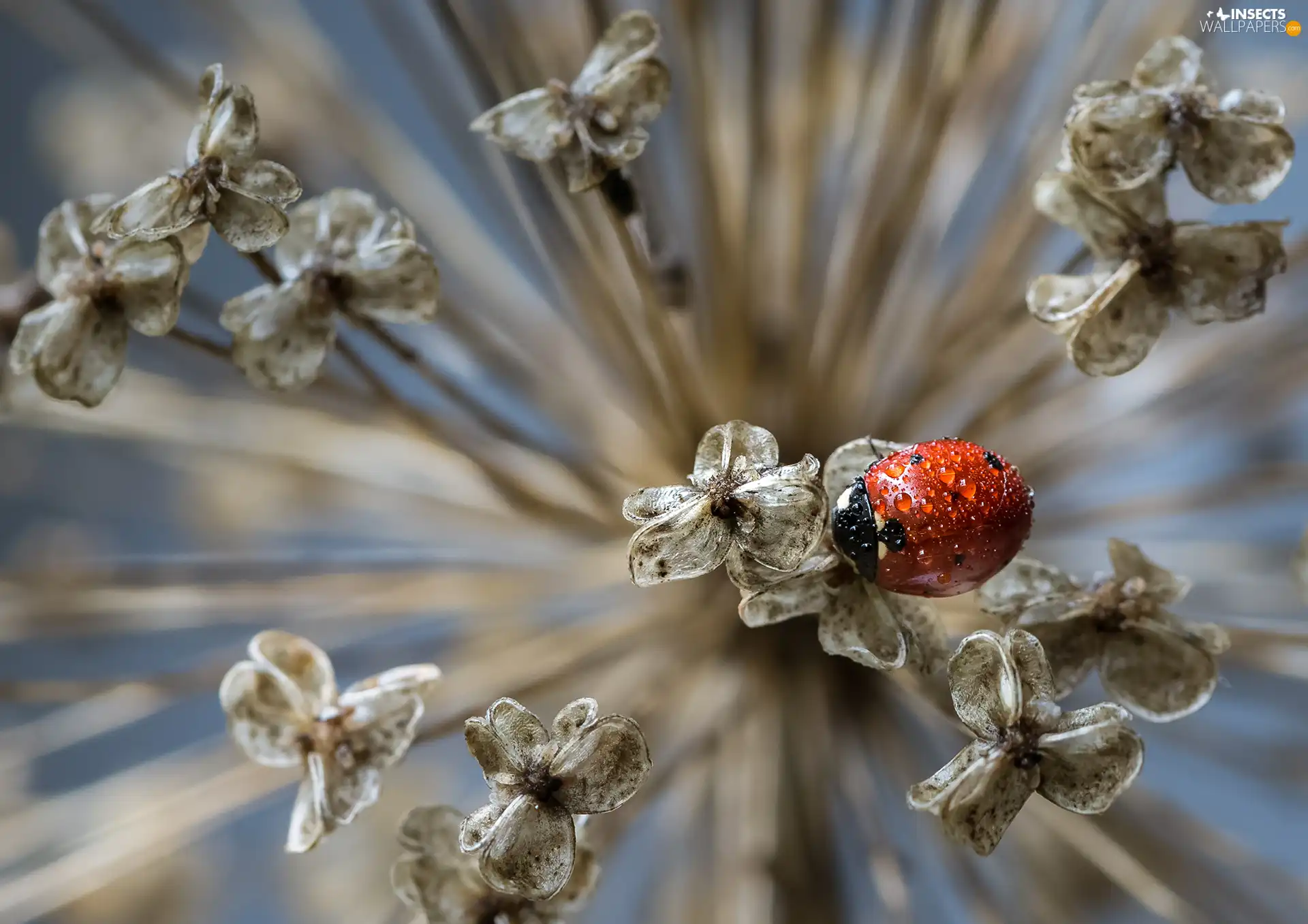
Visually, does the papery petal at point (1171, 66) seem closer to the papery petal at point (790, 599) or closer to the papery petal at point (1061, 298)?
the papery petal at point (1061, 298)

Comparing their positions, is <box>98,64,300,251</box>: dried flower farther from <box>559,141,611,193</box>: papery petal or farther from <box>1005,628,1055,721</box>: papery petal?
<box>1005,628,1055,721</box>: papery petal

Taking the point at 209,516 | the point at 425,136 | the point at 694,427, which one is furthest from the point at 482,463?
the point at 425,136

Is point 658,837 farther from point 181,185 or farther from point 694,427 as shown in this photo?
point 181,185

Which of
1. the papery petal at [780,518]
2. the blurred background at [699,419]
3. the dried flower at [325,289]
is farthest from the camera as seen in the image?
the blurred background at [699,419]

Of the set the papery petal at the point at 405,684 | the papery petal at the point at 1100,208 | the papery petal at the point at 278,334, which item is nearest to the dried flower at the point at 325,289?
the papery petal at the point at 278,334

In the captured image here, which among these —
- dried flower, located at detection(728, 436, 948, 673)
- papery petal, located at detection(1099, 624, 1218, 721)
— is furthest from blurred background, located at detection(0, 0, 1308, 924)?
dried flower, located at detection(728, 436, 948, 673)

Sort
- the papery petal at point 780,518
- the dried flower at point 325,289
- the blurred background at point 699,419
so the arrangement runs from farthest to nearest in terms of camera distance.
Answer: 1. the blurred background at point 699,419
2. the dried flower at point 325,289
3. the papery petal at point 780,518
